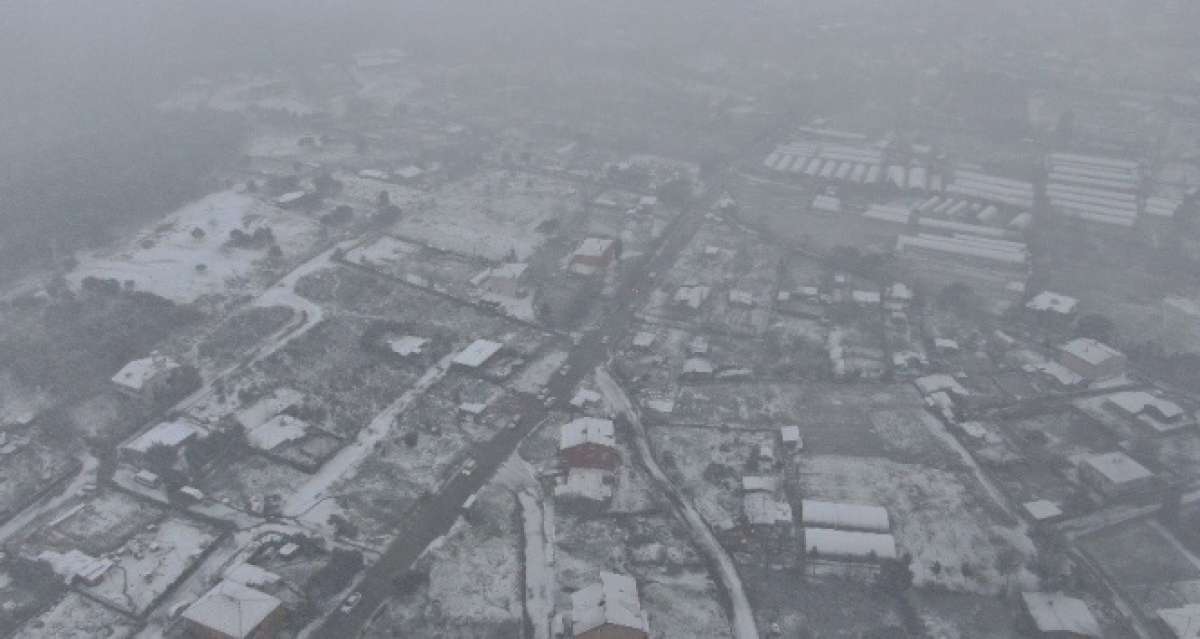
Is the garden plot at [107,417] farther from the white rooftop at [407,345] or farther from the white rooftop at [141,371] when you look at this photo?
the white rooftop at [407,345]

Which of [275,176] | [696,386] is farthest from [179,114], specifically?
[696,386]

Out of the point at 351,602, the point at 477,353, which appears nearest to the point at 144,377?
the point at 477,353

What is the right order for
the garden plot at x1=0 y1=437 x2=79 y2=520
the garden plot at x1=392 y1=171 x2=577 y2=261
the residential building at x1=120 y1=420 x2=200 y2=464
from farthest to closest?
the garden plot at x1=392 y1=171 x2=577 y2=261
the residential building at x1=120 y1=420 x2=200 y2=464
the garden plot at x1=0 y1=437 x2=79 y2=520

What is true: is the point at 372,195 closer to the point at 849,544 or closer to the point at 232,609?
the point at 232,609

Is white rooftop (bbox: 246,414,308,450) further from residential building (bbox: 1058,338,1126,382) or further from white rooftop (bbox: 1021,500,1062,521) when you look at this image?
residential building (bbox: 1058,338,1126,382)

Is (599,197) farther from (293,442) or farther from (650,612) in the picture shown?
(650,612)

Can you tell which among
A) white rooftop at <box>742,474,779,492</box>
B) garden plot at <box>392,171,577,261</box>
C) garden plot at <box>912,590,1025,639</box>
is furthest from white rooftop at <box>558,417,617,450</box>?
garden plot at <box>392,171,577,261</box>
